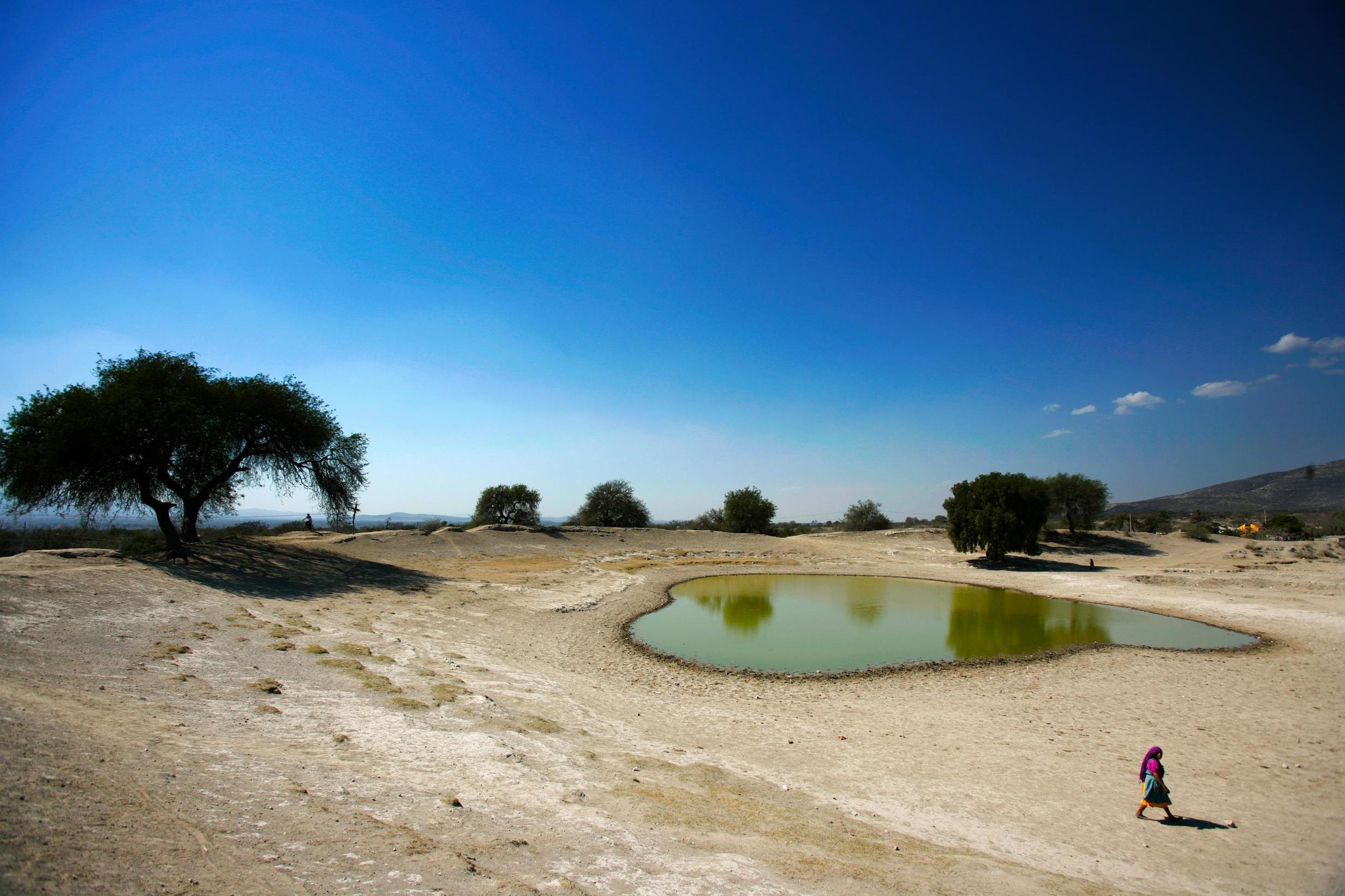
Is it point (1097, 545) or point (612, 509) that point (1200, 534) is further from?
point (612, 509)

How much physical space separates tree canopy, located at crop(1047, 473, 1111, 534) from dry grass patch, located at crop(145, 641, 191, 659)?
53.3 meters

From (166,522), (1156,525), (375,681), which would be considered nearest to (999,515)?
(1156,525)

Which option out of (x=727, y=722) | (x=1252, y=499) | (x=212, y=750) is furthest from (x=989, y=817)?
(x=1252, y=499)

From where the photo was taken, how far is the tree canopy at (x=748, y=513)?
181ft

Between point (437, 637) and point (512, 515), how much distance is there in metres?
39.0

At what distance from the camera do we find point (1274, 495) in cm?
8950

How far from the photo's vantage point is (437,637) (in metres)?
13.4

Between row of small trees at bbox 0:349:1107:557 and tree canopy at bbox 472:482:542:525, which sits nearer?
row of small trees at bbox 0:349:1107:557

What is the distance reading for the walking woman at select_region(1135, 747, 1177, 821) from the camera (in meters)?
6.54

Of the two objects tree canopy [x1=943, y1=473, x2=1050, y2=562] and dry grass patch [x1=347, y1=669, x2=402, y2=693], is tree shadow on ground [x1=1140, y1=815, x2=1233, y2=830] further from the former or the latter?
tree canopy [x1=943, y1=473, x2=1050, y2=562]

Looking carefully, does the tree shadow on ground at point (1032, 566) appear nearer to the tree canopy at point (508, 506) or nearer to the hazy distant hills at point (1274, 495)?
the tree canopy at point (508, 506)

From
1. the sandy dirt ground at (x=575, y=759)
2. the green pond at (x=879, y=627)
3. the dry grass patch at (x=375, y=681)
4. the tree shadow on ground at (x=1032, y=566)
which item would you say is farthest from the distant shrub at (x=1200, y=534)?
the dry grass patch at (x=375, y=681)

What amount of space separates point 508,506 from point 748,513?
23481 mm

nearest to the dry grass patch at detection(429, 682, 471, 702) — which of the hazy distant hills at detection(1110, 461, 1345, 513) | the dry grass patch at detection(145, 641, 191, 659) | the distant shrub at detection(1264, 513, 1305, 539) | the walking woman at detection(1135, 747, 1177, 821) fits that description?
the dry grass patch at detection(145, 641, 191, 659)
